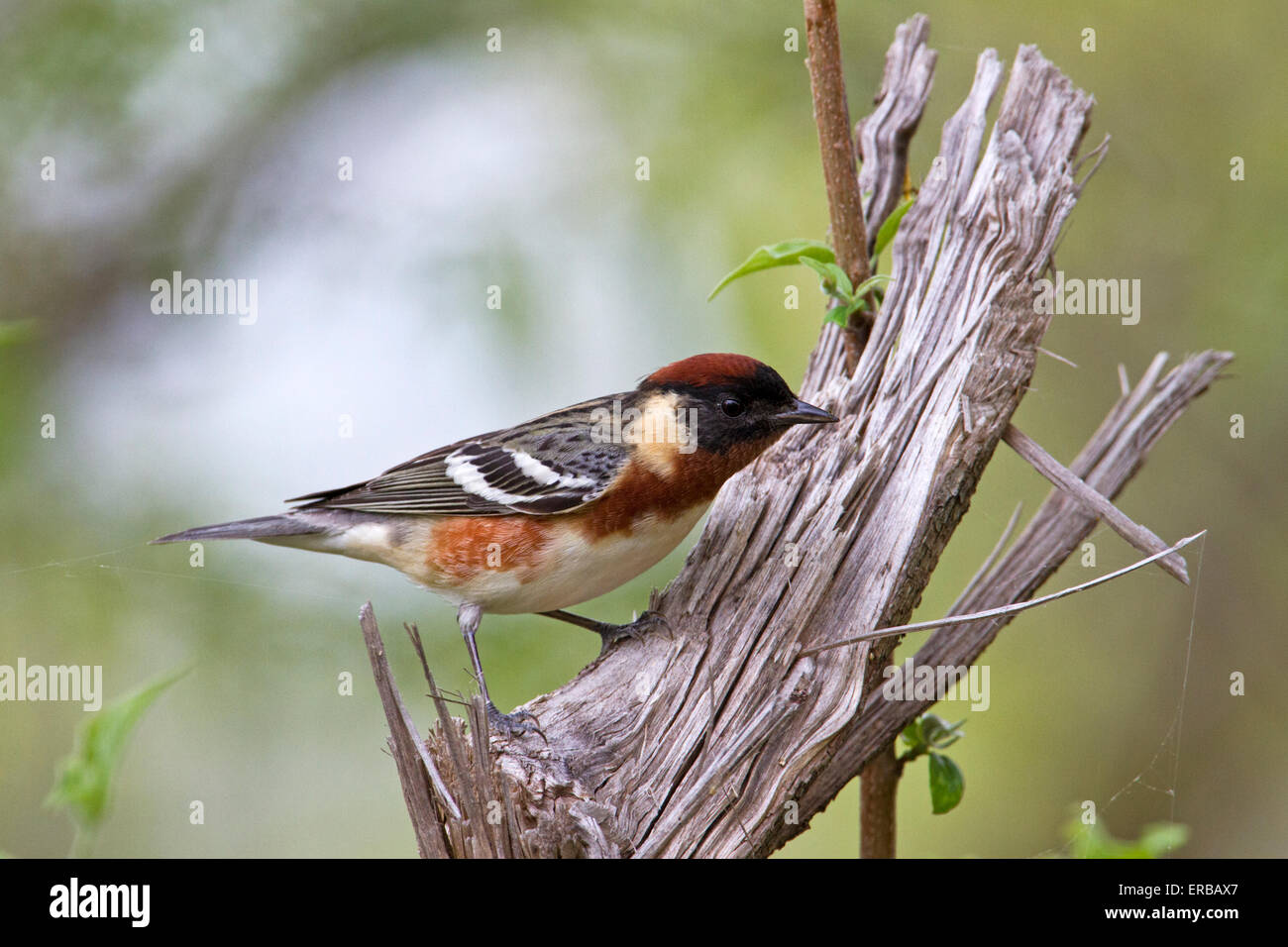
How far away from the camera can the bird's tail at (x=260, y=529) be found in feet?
11.3

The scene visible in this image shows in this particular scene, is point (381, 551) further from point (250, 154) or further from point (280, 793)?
point (250, 154)

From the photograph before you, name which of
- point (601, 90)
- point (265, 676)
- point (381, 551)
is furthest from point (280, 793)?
point (601, 90)

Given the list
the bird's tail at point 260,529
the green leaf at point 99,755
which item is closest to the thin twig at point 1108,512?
the green leaf at point 99,755

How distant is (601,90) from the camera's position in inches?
215

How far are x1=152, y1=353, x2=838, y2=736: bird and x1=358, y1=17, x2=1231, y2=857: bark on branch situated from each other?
152mm

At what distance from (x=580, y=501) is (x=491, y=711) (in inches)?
29.9

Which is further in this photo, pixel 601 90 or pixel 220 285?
pixel 601 90

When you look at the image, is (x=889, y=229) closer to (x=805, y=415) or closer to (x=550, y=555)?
(x=805, y=415)

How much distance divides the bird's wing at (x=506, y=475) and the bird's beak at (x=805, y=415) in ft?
1.72

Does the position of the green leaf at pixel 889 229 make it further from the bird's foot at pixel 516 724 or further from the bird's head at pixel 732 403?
the bird's foot at pixel 516 724

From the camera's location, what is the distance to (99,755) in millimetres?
1967

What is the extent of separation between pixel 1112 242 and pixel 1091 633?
2015 mm

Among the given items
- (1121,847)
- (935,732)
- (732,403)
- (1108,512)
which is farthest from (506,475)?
(1121,847)
